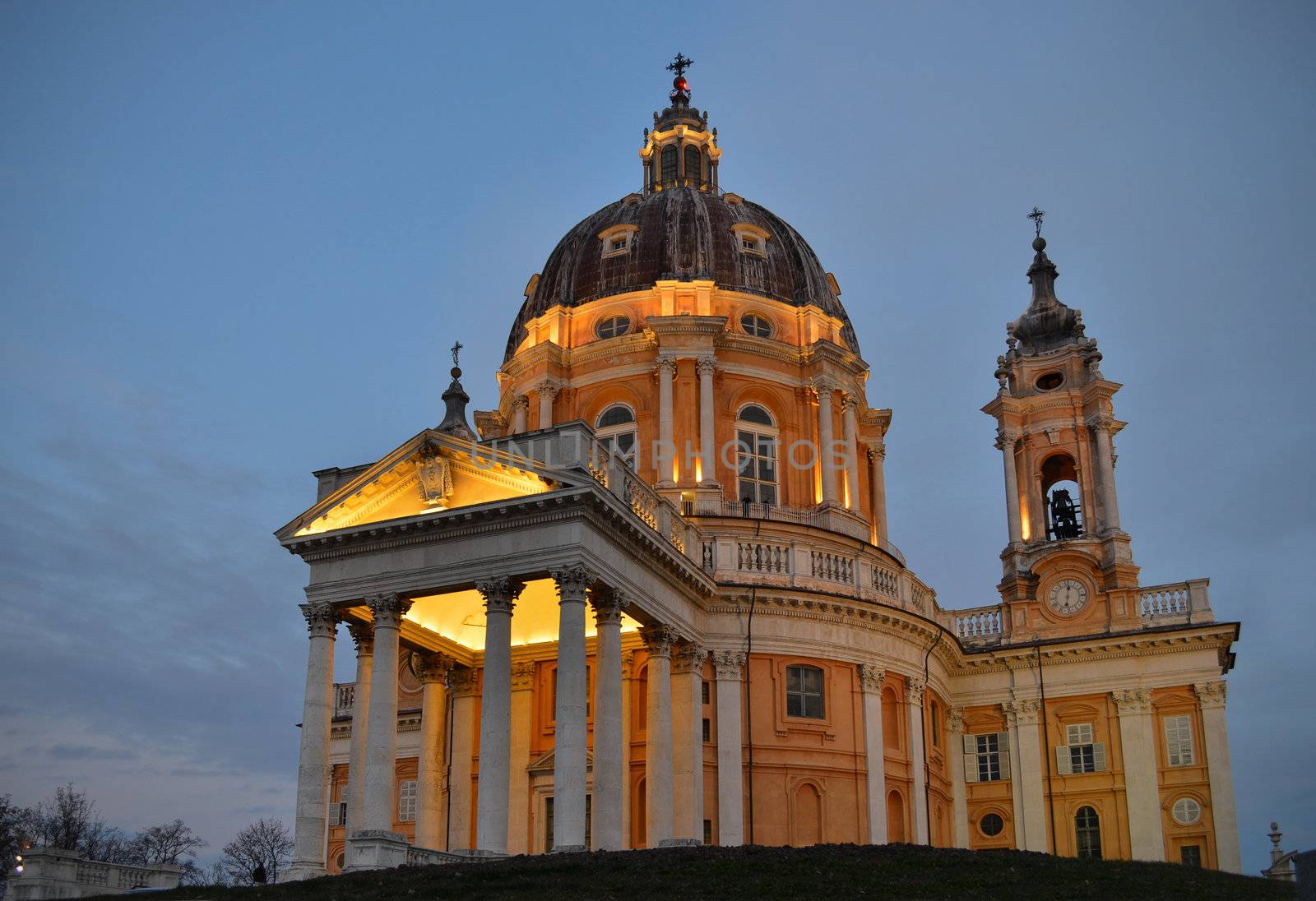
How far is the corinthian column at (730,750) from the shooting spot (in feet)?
115

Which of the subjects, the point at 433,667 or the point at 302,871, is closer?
the point at 302,871

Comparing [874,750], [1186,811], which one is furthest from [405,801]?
[1186,811]

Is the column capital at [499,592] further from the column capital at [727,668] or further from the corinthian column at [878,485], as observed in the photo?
the corinthian column at [878,485]

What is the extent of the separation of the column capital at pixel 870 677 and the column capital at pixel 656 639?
7.13 meters

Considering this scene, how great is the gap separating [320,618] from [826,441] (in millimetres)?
19147

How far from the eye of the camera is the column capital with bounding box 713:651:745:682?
1439 inches

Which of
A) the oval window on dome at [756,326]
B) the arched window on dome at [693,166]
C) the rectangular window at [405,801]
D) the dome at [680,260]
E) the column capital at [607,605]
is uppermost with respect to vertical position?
the arched window on dome at [693,166]

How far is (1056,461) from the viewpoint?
52062 millimetres

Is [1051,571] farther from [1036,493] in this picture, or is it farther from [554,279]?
[554,279]

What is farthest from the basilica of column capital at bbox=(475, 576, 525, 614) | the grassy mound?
the grassy mound

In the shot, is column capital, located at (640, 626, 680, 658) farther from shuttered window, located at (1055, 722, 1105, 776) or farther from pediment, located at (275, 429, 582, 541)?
shuttered window, located at (1055, 722, 1105, 776)

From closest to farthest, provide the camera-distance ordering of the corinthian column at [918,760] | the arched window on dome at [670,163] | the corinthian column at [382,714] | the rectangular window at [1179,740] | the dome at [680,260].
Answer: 1. the corinthian column at [382,714]
2. the corinthian column at [918,760]
3. the rectangular window at [1179,740]
4. the dome at [680,260]
5. the arched window on dome at [670,163]

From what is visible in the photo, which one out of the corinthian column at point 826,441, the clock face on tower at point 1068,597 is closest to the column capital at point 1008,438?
the clock face on tower at point 1068,597

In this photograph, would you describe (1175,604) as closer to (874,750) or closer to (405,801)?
(874,750)
